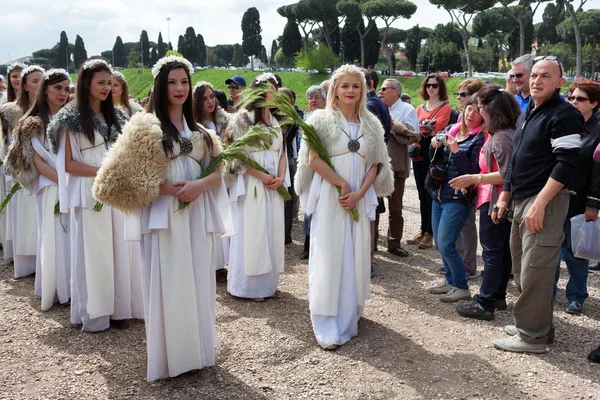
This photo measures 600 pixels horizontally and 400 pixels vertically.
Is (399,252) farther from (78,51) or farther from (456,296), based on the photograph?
(78,51)

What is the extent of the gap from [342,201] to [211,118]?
11.1 feet

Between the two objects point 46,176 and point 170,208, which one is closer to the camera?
point 170,208

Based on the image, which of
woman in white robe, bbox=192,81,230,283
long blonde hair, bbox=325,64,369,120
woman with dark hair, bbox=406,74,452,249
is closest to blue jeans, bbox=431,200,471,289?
long blonde hair, bbox=325,64,369,120

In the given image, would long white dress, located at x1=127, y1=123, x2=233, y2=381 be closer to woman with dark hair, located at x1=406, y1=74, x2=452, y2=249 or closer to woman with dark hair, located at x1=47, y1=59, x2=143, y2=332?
woman with dark hair, located at x1=47, y1=59, x2=143, y2=332

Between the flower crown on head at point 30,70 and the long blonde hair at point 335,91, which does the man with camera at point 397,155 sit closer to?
the long blonde hair at point 335,91

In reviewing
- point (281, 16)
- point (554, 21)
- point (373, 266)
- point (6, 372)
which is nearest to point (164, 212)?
point (6, 372)

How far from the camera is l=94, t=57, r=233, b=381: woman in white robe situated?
4.06 m

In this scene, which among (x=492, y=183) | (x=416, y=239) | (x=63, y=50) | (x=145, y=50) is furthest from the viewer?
(x=145, y=50)

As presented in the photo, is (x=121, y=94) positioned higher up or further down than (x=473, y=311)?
higher up

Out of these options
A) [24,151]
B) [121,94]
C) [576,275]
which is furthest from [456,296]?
[24,151]

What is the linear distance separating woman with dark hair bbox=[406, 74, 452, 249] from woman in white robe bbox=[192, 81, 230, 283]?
2915mm

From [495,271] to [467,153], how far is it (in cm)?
132

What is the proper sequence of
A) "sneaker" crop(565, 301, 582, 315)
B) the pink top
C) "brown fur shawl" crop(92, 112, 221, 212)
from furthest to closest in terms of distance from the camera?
"sneaker" crop(565, 301, 582, 315), the pink top, "brown fur shawl" crop(92, 112, 221, 212)

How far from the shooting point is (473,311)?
5.86m
